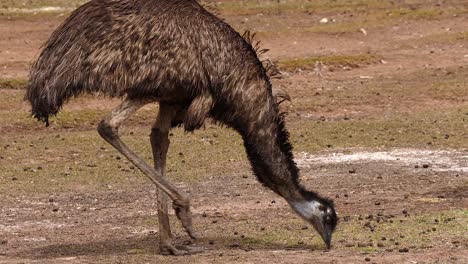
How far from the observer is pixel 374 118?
18062mm

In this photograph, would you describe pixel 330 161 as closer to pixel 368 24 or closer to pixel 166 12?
pixel 166 12

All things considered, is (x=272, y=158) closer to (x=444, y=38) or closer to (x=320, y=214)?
(x=320, y=214)

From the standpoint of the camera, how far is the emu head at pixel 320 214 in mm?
10445

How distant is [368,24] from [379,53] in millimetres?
3706

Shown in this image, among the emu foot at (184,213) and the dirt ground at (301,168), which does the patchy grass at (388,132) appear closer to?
the dirt ground at (301,168)

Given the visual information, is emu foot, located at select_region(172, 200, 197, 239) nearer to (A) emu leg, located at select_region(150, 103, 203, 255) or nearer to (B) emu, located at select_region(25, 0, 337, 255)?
(B) emu, located at select_region(25, 0, 337, 255)

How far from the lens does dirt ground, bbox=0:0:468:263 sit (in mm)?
10844

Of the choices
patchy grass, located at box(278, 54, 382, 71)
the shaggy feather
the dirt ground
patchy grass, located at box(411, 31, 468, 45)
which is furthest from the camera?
patchy grass, located at box(411, 31, 468, 45)

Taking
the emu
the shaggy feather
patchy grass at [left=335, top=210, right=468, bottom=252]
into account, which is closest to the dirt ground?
patchy grass at [left=335, top=210, right=468, bottom=252]

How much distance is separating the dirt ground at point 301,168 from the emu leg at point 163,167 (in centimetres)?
19

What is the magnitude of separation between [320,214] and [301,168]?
4.60m

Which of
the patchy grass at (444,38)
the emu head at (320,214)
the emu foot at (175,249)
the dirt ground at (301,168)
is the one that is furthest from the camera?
the patchy grass at (444,38)

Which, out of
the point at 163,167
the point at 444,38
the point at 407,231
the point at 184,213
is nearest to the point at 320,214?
the point at 407,231

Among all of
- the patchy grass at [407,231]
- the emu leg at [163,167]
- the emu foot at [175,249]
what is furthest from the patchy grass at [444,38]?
the emu foot at [175,249]
